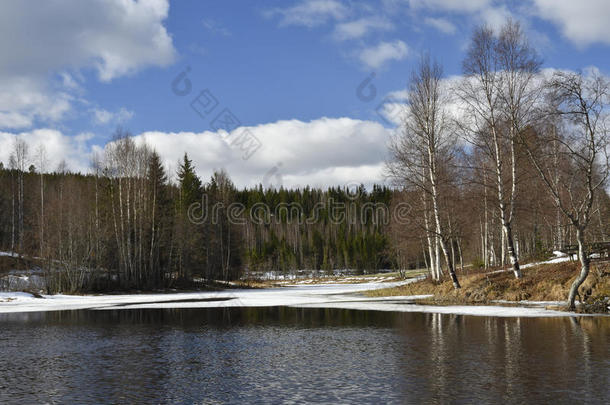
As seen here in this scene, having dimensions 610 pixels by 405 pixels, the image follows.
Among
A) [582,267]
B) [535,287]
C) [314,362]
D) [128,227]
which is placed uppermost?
[128,227]

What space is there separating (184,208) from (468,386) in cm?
6417

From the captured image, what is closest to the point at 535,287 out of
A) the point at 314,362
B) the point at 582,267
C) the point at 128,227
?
the point at 582,267

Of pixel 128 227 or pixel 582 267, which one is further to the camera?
pixel 128 227

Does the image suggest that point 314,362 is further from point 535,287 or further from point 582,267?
point 535,287

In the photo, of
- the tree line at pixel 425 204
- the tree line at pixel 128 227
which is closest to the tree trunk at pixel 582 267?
the tree line at pixel 425 204

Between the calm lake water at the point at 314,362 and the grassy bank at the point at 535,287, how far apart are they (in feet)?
16.0

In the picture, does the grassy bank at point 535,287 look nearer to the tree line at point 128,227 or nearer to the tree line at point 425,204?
the tree line at point 425,204

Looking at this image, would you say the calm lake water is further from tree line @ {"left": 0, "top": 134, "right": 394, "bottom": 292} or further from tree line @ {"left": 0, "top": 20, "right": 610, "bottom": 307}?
tree line @ {"left": 0, "top": 134, "right": 394, "bottom": 292}

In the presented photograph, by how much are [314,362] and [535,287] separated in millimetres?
19113

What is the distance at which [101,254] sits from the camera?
52875mm

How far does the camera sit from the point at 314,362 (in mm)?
13070

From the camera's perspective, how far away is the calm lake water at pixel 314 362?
9750 millimetres

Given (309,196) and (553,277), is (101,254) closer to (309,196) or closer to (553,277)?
(553,277)

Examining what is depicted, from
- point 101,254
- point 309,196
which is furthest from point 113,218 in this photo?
point 309,196
